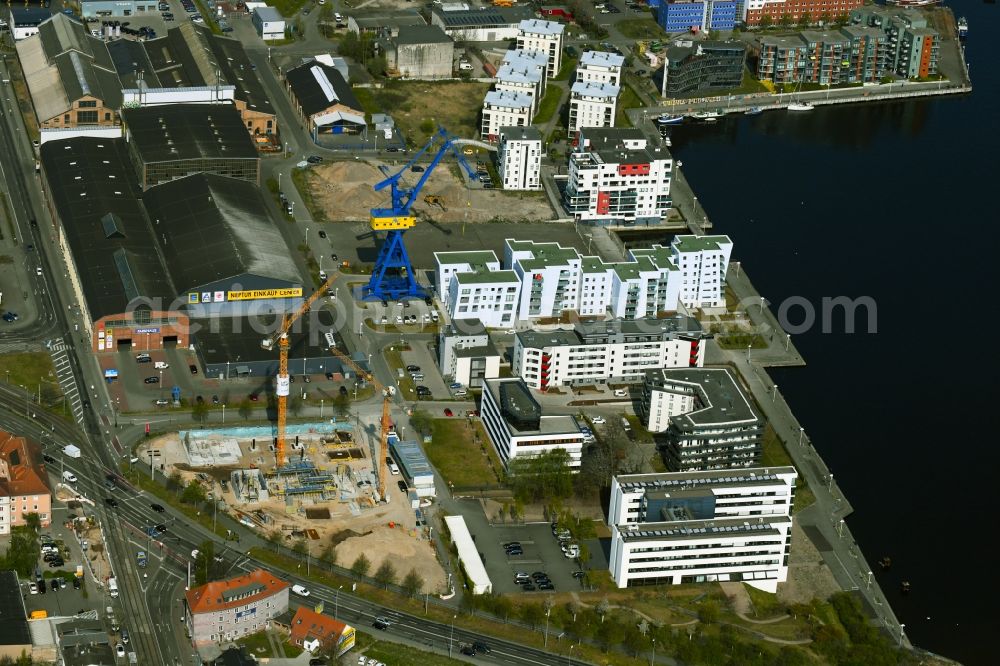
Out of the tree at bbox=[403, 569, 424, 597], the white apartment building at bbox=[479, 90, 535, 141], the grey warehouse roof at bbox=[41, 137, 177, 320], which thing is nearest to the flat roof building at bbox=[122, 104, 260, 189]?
the grey warehouse roof at bbox=[41, 137, 177, 320]

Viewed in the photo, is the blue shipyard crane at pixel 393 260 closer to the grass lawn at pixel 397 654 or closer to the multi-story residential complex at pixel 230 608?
the multi-story residential complex at pixel 230 608

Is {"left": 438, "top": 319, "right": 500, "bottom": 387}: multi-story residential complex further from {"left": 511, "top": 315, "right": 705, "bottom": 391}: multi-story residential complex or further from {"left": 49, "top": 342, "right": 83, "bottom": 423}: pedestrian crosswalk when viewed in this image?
{"left": 49, "top": 342, "right": 83, "bottom": 423}: pedestrian crosswalk

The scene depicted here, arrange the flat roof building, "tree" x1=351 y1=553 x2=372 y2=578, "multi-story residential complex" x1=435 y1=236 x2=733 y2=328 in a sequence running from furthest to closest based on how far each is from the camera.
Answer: the flat roof building < "multi-story residential complex" x1=435 y1=236 x2=733 y2=328 < "tree" x1=351 y1=553 x2=372 y2=578

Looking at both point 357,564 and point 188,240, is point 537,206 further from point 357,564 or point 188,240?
point 357,564

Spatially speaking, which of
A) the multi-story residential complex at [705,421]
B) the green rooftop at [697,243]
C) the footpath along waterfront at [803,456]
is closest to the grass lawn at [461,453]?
the multi-story residential complex at [705,421]

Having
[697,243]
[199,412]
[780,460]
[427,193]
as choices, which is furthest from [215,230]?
[780,460]

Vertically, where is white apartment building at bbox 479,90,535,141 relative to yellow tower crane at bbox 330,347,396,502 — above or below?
below
